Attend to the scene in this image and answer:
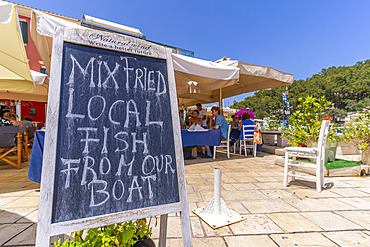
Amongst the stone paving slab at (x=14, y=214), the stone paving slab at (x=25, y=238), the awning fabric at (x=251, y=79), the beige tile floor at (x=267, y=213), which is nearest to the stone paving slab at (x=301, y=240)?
the beige tile floor at (x=267, y=213)

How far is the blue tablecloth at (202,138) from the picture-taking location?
177 inches

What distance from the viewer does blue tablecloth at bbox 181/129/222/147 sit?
14.8 ft

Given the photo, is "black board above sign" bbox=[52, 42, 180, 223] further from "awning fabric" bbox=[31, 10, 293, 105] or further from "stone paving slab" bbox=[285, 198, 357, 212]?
"stone paving slab" bbox=[285, 198, 357, 212]

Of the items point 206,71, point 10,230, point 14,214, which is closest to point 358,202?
point 206,71

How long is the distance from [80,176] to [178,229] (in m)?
1.12

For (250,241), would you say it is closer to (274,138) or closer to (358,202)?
(358,202)

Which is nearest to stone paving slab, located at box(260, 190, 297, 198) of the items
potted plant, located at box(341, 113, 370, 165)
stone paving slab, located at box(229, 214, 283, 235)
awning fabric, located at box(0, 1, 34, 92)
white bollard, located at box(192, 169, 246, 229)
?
stone paving slab, located at box(229, 214, 283, 235)

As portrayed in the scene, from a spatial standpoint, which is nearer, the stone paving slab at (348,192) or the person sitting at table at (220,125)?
the stone paving slab at (348,192)

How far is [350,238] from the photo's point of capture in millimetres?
1438

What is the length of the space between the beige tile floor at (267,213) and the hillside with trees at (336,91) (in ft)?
129

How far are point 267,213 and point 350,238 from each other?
2.13 feet

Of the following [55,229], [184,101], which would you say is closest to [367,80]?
[184,101]

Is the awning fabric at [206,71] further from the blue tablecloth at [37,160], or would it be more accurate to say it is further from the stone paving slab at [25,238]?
the stone paving slab at [25,238]

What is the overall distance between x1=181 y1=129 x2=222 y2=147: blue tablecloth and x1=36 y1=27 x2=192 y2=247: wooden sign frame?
3.36m
